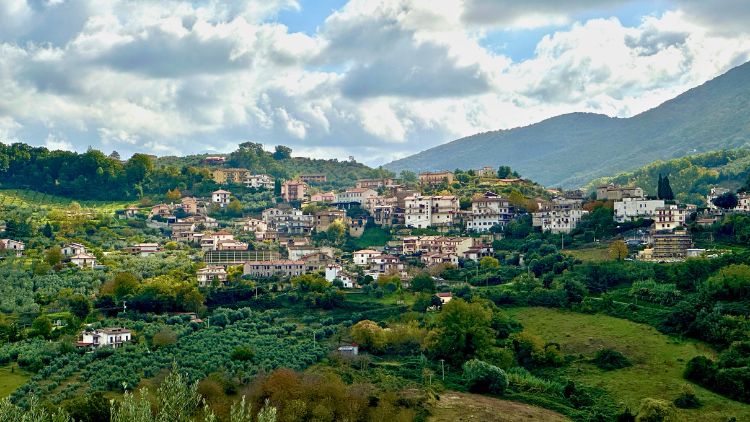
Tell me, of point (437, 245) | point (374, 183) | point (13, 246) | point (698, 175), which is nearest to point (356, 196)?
point (374, 183)

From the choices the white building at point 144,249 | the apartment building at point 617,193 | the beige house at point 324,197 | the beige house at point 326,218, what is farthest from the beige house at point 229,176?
the apartment building at point 617,193

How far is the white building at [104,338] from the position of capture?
52094 millimetres

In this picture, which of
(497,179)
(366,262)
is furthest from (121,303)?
(497,179)

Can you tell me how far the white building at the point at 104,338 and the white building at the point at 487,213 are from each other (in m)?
37.5

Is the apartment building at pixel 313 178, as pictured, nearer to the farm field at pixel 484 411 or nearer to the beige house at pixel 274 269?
the beige house at pixel 274 269

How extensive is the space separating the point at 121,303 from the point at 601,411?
33198 millimetres

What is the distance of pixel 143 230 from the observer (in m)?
83.9

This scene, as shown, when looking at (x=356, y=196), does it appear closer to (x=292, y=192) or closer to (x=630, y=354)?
(x=292, y=192)

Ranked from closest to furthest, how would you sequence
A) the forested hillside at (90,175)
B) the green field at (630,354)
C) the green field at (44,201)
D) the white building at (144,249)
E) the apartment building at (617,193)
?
the green field at (630,354)
the white building at (144,249)
the apartment building at (617,193)
the green field at (44,201)
the forested hillside at (90,175)

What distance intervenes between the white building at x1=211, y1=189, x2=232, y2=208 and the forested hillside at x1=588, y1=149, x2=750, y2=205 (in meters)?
49.1

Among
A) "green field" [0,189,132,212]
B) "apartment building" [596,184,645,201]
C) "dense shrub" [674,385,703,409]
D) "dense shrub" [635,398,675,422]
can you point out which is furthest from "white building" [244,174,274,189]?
"dense shrub" [635,398,675,422]

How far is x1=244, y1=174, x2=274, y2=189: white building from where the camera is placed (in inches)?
4119

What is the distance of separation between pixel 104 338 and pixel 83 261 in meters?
18.2

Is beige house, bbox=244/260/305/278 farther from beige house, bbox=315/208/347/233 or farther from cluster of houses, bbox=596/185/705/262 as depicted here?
cluster of houses, bbox=596/185/705/262
